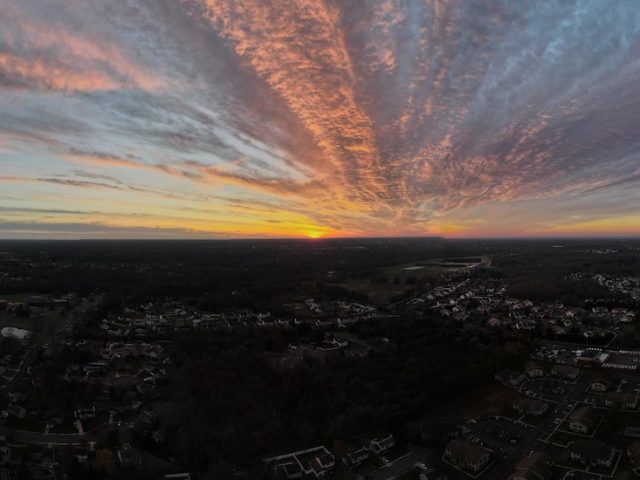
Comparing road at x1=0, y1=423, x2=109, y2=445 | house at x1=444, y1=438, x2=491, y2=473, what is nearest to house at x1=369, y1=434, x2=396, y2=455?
house at x1=444, y1=438, x2=491, y2=473

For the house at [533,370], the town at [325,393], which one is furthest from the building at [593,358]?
the house at [533,370]

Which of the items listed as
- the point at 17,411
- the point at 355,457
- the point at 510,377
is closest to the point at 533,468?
the point at 355,457

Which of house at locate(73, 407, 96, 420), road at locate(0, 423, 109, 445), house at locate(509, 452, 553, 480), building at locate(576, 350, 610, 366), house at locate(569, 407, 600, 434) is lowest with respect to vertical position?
road at locate(0, 423, 109, 445)

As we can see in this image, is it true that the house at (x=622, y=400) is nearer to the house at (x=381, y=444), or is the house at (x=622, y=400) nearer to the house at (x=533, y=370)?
the house at (x=533, y=370)

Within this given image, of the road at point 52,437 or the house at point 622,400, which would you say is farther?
the house at point 622,400

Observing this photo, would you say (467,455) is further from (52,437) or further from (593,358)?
(52,437)

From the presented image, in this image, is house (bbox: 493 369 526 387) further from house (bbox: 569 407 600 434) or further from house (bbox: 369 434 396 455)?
house (bbox: 369 434 396 455)

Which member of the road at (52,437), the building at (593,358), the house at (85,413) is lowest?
the road at (52,437)
